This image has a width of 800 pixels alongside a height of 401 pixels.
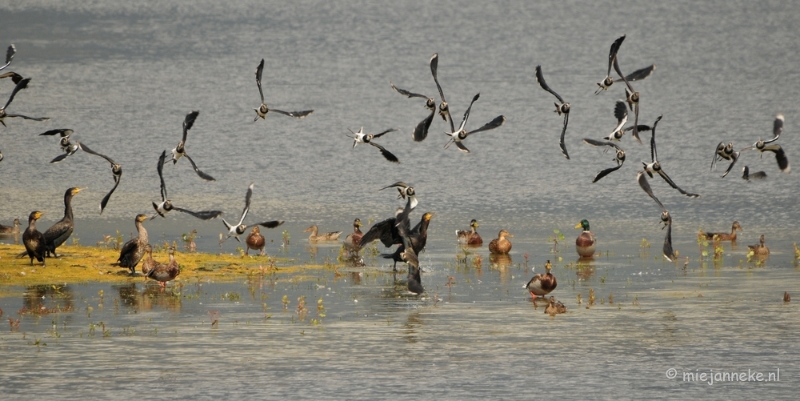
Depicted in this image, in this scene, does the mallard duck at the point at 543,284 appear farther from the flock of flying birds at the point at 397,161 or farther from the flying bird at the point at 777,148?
the flying bird at the point at 777,148

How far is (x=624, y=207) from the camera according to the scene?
1335 inches

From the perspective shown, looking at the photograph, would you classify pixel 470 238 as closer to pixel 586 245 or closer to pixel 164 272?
pixel 586 245

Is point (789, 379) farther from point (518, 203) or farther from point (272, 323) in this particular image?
point (518, 203)

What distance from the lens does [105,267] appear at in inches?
926

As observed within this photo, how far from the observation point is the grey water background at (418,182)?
1566cm

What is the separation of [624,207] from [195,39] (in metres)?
46.7

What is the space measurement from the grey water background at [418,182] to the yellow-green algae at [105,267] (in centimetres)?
101

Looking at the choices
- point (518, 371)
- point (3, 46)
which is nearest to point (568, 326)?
point (518, 371)

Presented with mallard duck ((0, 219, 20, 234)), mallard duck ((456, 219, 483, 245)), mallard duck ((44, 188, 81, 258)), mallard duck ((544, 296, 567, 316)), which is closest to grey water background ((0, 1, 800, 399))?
mallard duck ((544, 296, 567, 316))

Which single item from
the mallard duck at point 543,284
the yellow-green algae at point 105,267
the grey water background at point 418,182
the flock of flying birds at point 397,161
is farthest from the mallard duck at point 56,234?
the mallard duck at point 543,284

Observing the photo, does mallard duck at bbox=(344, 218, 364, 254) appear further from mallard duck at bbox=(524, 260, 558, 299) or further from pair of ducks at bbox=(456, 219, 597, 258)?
mallard duck at bbox=(524, 260, 558, 299)

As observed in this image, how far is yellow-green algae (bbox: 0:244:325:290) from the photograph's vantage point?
881 inches

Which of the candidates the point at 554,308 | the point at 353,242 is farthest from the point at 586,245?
the point at 554,308

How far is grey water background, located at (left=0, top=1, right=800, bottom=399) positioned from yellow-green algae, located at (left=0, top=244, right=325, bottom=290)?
101 centimetres
